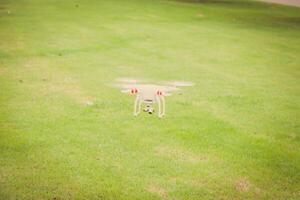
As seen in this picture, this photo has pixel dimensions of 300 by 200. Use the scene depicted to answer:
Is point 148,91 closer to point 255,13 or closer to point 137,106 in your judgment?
point 137,106

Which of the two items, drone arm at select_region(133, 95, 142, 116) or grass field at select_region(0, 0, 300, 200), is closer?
grass field at select_region(0, 0, 300, 200)

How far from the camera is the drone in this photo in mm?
8539

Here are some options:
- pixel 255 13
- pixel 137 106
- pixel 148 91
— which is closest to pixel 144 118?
pixel 137 106

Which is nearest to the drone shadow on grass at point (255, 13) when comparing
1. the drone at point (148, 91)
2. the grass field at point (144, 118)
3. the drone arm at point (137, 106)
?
the grass field at point (144, 118)

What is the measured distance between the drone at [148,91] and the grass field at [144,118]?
214 millimetres

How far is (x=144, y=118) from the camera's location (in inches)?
324

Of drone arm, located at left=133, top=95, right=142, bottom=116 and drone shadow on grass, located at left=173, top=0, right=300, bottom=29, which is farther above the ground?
drone arm, located at left=133, top=95, right=142, bottom=116

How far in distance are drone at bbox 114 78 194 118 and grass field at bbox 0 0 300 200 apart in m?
0.21

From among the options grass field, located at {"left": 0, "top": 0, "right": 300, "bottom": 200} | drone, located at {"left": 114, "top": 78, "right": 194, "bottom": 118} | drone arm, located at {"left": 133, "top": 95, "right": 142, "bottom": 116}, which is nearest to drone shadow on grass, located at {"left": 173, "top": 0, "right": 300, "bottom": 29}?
grass field, located at {"left": 0, "top": 0, "right": 300, "bottom": 200}

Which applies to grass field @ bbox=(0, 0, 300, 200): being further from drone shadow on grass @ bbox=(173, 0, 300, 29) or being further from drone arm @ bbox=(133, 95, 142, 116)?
drone shadow on grass @ bbox=(173, 0, 300, 29)

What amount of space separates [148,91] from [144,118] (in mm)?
853

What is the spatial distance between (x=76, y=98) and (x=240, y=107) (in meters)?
3.51

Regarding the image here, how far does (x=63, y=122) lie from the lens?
784cm

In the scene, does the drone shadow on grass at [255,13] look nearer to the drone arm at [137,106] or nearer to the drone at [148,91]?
the drone at [148,91]
